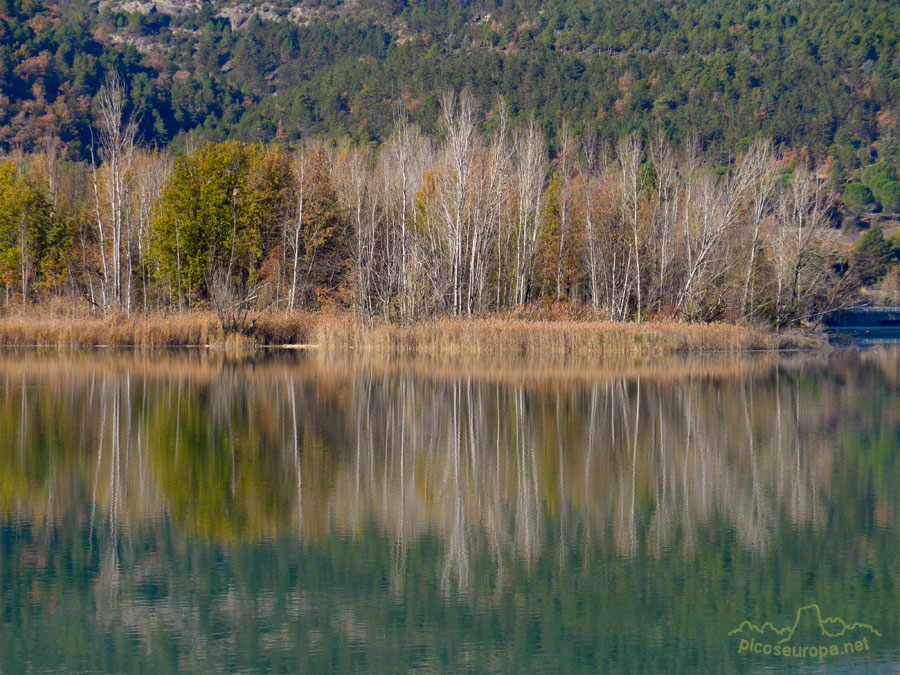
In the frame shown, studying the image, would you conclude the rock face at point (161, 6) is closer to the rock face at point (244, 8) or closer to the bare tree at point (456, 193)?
the rock face at point (244, 8)

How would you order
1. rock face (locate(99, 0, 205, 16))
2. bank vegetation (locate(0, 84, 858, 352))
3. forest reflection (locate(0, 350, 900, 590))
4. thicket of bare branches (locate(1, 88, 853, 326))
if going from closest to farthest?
forest reflection (locate(0, 350, 900, 590)) → bank vegetation (locate(0, 84, 858, 352)) → thicket of bare branches (locate(1, 88, 853, 326)) → rock face (locate(99, 0, 205, 16))

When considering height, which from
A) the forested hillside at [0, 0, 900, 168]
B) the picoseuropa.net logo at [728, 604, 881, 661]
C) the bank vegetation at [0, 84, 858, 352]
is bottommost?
the picoseuropa.net logo at [728, 604, 881, 661]

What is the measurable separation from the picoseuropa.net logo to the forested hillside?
2987 inches

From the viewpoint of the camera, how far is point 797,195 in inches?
1729

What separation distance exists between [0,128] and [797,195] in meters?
66.9

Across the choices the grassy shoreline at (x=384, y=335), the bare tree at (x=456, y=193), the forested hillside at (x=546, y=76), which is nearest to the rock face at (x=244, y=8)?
the forested hillside at (x=546, y=76)

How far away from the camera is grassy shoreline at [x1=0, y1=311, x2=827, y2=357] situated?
1275 inches

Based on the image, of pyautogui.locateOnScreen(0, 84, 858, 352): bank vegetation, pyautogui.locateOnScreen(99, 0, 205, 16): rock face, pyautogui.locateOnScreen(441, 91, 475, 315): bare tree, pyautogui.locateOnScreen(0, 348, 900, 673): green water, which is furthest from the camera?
pyautogui.locateOnScreen(99, 0, 205, 16): rock face

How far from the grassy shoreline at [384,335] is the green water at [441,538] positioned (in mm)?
14949

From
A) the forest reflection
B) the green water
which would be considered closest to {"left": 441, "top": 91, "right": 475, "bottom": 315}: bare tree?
the forest reflection

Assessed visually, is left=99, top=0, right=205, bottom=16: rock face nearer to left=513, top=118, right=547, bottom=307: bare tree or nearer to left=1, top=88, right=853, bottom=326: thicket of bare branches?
left=1, top=88, right=853, bottom=326: thicket of bare branches

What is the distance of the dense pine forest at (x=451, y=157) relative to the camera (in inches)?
1658

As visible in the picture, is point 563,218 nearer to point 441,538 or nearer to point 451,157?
point 451,157

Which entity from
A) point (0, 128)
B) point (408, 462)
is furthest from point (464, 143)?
point (0, 128)
